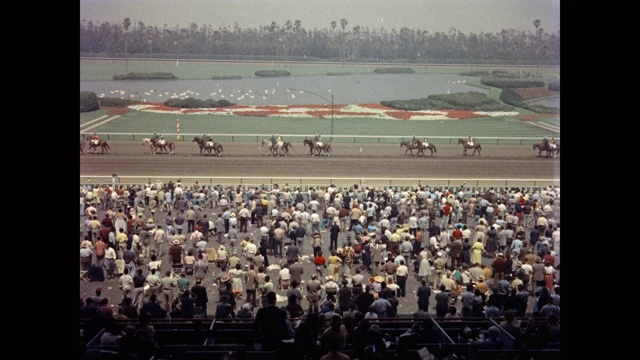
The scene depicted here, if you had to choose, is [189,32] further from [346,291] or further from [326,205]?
[346,291]

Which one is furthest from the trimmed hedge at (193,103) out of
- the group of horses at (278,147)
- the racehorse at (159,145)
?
the racehorse at (159,145)

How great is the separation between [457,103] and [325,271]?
29198mm

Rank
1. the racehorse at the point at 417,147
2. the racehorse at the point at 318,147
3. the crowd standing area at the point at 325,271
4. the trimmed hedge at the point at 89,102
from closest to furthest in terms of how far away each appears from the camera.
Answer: the crowd standing area at the point at 325,271 → the racehorse at the point at 318,147 → the racehorse at the point at 417,147 → the trimmed hedge at the point at 89,102

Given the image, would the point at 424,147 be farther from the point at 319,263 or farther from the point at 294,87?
the point at 319,263

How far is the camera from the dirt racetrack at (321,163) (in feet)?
118

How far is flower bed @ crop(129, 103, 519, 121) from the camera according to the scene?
45250mm

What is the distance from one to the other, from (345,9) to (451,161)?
14.2 metres

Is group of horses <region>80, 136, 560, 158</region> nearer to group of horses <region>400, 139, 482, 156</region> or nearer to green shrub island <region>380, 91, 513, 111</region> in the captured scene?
group of horses <region>400, 139, 482, 156</region>

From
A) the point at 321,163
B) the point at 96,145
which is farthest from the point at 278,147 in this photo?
the point at 96,145

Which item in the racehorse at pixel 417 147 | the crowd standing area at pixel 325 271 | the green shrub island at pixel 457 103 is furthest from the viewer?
the green shrub island at pixel 457 103

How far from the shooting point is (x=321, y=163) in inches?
1484

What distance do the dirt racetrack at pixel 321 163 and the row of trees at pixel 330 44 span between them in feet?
26.5

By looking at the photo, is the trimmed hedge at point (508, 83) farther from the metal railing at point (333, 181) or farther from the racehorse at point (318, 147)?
the racehorse at point (318, 147)
